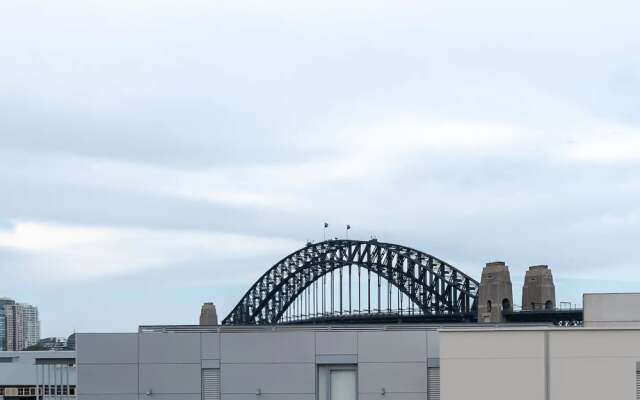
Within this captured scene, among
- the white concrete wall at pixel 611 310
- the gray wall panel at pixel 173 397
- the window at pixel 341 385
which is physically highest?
the white concrete wall at pixel 611 310

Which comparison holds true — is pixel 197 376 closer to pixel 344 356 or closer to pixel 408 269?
pixel 344 356

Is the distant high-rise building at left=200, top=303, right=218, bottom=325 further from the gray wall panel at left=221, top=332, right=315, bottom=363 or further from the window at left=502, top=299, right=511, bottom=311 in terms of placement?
the gray wall panel at left=221, top=332, right=315, bottom=363

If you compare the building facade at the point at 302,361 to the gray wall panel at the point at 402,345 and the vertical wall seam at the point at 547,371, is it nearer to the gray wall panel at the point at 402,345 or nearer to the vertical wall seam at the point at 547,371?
the gray wall panel at the point at 402,345

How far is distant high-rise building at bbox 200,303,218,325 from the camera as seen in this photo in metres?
155

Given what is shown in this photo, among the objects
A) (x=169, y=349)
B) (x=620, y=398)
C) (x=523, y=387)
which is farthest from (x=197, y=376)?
(x=620, y=398)

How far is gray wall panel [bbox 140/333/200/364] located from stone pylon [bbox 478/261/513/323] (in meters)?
86.6

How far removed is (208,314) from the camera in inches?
6156

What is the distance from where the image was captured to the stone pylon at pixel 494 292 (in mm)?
115125

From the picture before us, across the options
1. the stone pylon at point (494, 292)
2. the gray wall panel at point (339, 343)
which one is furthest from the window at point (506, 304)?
the gray wall panel at point (339, 343)

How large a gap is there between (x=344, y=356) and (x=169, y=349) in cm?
504

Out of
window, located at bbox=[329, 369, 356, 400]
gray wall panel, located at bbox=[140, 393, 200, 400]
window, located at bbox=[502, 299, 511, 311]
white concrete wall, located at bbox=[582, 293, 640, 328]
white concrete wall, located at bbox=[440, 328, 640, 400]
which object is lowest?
gray wall panel, located at bbox=[140, 393, 200, 400]

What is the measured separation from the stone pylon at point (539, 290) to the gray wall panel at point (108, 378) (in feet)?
287

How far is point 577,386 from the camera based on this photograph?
26016 mm

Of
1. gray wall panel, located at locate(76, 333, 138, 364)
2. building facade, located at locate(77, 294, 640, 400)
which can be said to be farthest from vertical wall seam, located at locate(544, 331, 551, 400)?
gray wall panel, located at locate(76, 333, 138, 364)
